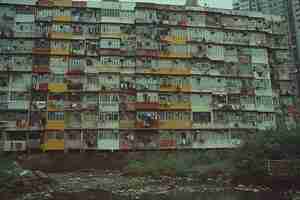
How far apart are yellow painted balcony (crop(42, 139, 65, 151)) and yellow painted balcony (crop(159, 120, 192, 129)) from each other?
44.7 feet

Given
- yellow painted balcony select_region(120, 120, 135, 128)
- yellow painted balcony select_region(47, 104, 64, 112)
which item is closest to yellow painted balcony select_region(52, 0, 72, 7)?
yellow painted balcony select_region(47, 104, 64, 112)

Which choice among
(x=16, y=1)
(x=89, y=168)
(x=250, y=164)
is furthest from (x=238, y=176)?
(x=16, y=1)

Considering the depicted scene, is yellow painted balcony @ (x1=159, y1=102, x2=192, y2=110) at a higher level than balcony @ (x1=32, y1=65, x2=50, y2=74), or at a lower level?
lower

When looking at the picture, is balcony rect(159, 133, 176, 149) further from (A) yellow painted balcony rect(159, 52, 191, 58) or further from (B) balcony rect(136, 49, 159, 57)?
(B) balcony rect(136, 49, 159, 57)

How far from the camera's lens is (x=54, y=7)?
144 ft

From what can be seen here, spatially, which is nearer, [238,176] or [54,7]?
[238,176]

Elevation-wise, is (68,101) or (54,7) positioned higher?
(54,7)

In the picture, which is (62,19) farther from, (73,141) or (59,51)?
(73,141)

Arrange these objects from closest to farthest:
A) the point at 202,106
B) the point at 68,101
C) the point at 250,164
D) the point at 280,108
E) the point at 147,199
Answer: the point at 147,199 < the point at 250,164 < the point at 68,101 < the point at 202,106 < the point at 280,108

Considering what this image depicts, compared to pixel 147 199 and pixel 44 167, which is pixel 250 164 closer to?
pixel 147 199

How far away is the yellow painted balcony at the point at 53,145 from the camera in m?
39.6

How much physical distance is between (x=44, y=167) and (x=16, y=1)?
2437 cm

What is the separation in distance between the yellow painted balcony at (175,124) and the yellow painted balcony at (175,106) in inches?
73.9

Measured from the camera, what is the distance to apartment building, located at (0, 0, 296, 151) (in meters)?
40.7
